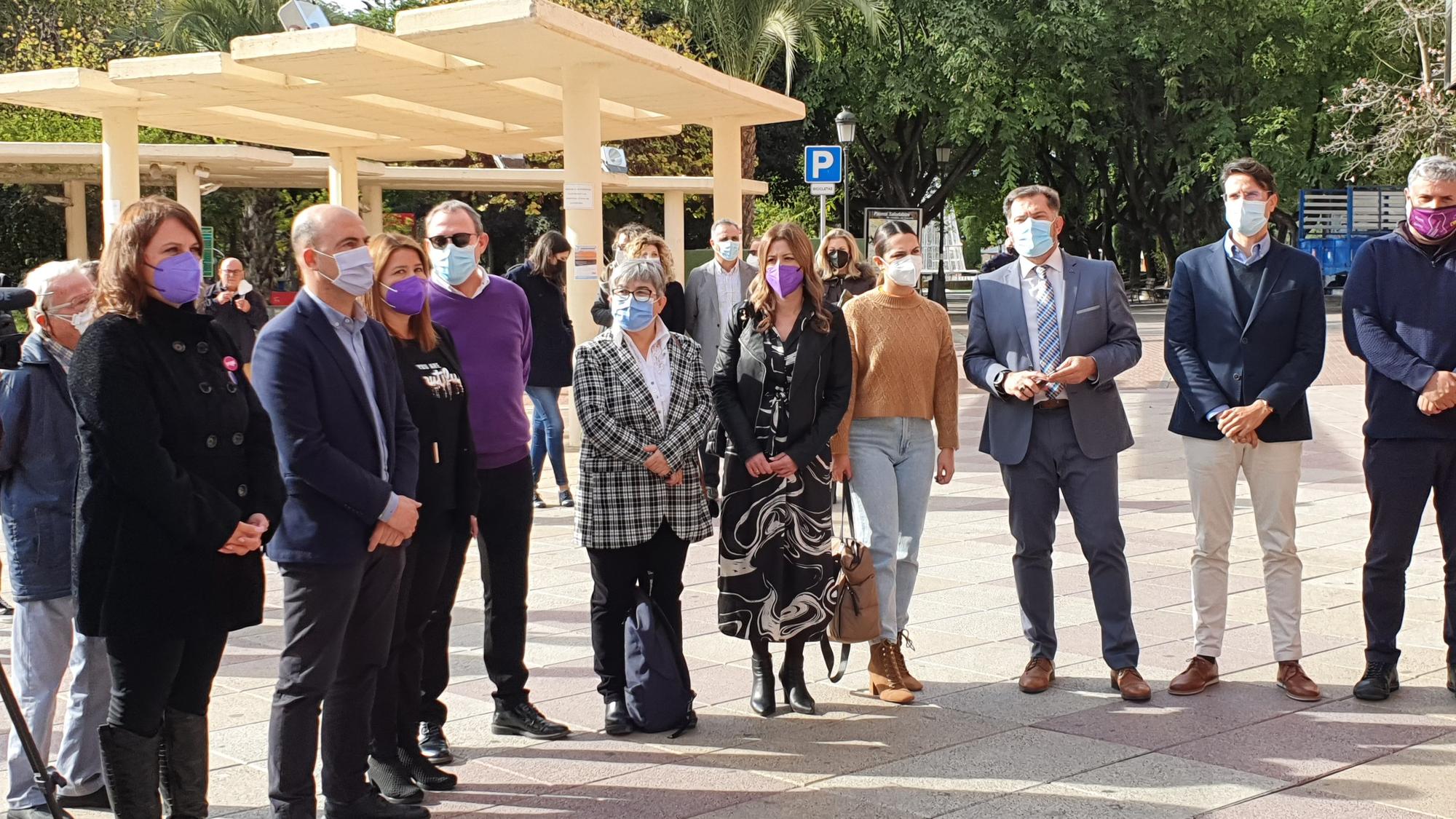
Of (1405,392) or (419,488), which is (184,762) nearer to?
(419,488)

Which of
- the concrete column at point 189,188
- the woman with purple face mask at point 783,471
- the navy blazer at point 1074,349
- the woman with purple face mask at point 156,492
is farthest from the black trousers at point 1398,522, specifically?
the concrete column at point 189,188

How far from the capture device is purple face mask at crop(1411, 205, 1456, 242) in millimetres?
5777

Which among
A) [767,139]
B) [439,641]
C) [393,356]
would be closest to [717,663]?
[439,641]

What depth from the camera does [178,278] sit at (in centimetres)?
399

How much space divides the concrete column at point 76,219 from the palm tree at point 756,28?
11449mm

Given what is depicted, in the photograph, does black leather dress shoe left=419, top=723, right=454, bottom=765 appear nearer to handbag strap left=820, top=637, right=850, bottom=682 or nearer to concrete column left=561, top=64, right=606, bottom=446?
handbag strap left=820, top=637, right=850, bottom=682

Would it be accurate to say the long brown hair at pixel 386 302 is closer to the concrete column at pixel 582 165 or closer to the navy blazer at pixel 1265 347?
the navy blazer at pixel 1265 347

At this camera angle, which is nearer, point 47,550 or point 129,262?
point 129,262

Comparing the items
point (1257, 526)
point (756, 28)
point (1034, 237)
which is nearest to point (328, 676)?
point (1034, 237)

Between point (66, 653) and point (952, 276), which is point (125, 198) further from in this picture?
point (952, 276)

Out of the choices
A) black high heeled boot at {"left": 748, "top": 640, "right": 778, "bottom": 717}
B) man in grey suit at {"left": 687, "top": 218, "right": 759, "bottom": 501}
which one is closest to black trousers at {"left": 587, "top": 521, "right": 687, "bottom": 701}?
→ black high heeled boot at {"left": 748, "top": 640, "right": 778, "bottom": 717}

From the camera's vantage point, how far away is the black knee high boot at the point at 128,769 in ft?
13.1

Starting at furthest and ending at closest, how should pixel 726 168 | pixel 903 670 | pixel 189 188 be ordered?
pixel 189 188, pixel 726 168, pixel 903 670

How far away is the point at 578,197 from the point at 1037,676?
925 cm
